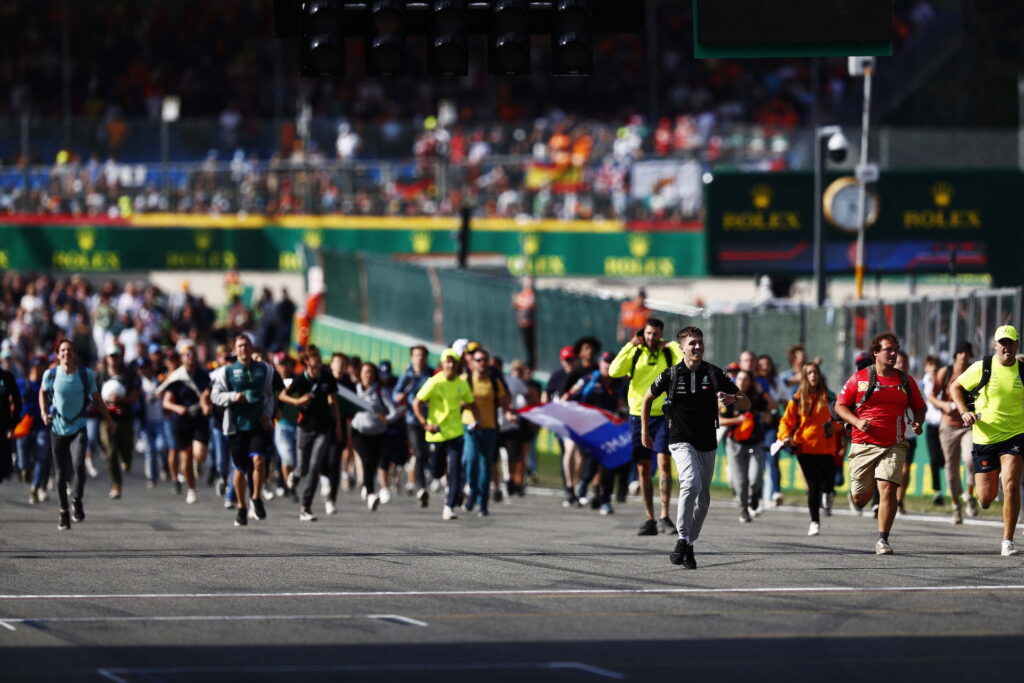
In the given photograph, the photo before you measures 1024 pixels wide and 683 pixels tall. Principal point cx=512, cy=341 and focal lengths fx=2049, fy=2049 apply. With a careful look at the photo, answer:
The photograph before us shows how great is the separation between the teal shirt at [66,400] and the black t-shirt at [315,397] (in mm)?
2137

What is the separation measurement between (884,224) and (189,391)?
40.2 ft

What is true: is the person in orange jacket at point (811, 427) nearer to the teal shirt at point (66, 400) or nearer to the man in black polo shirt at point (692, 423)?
the man in black polo shirt at point (692, 423)

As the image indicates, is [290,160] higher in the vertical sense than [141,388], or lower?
higher

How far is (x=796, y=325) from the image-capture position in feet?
78.2

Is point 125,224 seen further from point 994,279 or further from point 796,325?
point 796,325

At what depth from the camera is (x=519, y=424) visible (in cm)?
2353

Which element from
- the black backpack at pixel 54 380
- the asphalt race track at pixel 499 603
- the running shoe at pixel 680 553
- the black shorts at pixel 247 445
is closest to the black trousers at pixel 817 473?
the asphalt race track at pixel 499 603

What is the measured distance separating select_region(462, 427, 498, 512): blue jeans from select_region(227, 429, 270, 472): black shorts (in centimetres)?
226

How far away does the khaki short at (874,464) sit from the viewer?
15086 mm

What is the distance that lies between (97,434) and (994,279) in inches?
527

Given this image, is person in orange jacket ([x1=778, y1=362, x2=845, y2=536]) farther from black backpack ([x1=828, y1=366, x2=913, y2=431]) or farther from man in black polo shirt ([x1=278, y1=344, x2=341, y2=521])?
man in black polo shirt ([x1=278, y1=344, x2=341, y2=521])

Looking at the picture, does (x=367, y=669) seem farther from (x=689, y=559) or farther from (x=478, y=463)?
(x=478, y=463)

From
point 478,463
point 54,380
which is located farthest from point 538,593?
point 478,463

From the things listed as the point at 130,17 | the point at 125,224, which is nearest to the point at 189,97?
the point at 130,17
